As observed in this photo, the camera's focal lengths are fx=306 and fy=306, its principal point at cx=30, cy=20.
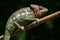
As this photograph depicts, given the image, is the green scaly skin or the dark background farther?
the dark background

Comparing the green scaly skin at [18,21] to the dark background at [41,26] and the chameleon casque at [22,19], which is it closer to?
the chameleon casque at [22,19]

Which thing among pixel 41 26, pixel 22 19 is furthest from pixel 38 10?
pixel 41 26

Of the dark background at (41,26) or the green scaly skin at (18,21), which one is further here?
the dark background at (41,26)

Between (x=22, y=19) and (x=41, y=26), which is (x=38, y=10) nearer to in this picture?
(x=22, y=19)

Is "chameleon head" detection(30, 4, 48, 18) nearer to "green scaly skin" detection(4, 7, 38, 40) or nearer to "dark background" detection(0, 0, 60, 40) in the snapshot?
"green scaly skin" detection(4, 7, 38, 40)

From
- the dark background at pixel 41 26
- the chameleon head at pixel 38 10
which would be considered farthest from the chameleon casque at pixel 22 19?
the dark background at pixel 41 26

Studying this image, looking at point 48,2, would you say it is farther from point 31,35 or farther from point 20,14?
point 20,14

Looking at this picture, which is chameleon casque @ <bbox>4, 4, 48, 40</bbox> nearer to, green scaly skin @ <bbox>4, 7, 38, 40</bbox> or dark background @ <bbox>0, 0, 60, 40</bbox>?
green scaly skin @ <bbox>4, 7, 38, 40</bbox>

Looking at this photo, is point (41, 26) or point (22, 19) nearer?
point (22, 19)

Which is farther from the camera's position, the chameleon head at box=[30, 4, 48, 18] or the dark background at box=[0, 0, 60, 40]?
the dark background at box=[0, 0, 60, 40]

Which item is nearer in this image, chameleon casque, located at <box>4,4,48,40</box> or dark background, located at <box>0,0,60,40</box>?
chameleon casque, located at <box>4,4,48,40</box>

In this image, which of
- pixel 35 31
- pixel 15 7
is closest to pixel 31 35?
pixel 35 31

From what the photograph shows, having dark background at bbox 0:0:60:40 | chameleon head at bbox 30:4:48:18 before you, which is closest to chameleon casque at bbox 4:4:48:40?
chameleon head at bbox 30:4:48:18
